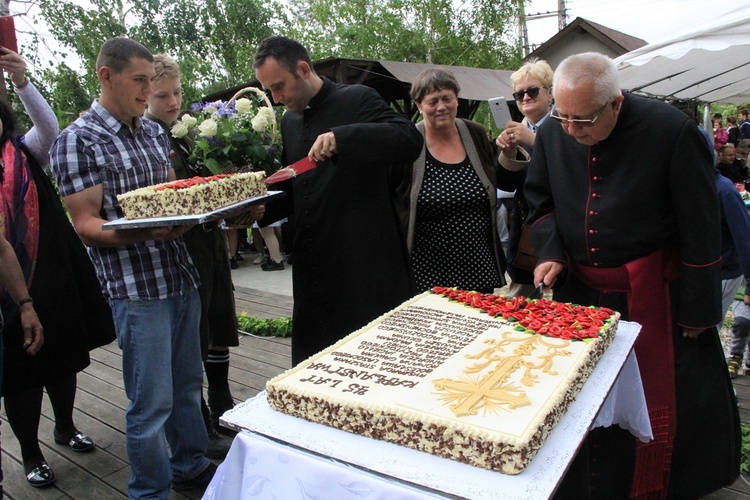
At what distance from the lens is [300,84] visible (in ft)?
8.05

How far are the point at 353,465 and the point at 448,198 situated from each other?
6.12 ft

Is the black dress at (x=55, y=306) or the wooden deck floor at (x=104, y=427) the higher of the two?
the black dress at (x=55, y=306)

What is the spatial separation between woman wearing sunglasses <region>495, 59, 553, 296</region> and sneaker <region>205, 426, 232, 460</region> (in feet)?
6.21

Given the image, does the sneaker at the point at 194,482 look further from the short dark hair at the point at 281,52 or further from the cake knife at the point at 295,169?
the short dark hair at the point at 281,52

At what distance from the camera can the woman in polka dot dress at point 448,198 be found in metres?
2.92

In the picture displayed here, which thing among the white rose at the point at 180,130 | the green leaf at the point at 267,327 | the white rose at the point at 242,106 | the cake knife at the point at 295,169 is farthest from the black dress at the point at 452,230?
the green leaf at the point at 267,327

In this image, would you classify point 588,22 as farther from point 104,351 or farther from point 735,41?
point 104,351

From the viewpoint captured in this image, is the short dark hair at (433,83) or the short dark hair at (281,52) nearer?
the short dark hair at (281,52)

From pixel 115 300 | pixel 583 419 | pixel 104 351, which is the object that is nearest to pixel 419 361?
pixel 583 419

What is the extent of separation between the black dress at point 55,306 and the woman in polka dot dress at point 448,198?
169cm

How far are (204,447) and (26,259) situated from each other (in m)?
1.20

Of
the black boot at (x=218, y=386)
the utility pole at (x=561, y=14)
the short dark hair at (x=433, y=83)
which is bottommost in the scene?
the black boot at (x=218, y=386)

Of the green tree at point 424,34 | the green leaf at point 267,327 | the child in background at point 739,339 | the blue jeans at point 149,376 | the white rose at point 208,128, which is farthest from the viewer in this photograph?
the green tree at point 424,34

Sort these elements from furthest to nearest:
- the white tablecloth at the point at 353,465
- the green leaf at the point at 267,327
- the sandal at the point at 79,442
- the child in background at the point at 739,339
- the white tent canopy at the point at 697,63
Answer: the green leaf at the point at 267,327, the white tent canopy at the point at 697,63, the child in background at the point at 739,339, the sandal at the point at 79,442, the white tablecloth at the point at 353,465
